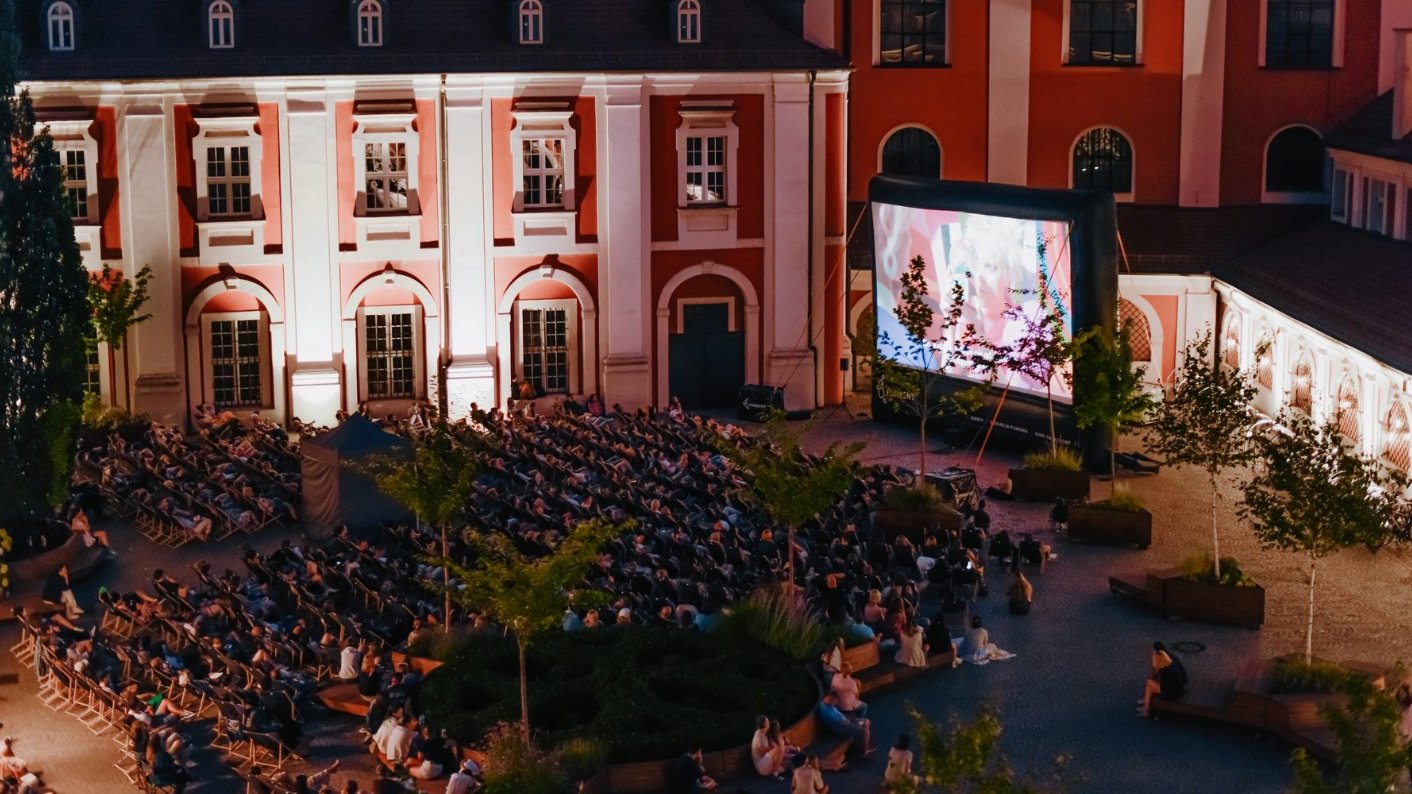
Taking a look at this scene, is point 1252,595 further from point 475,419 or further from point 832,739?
point 475,419

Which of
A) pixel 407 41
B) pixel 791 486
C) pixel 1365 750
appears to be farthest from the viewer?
pixel 407 41

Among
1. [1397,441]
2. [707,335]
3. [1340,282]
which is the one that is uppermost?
[1340,282]

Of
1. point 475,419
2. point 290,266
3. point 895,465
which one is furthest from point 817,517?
point 290,266

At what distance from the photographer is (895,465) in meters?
45.8

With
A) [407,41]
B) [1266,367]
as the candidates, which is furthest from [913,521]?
[407,41]

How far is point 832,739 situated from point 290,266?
2233cm

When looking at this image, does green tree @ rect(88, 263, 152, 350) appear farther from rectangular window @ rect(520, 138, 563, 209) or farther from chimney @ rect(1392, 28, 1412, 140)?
chimney @ rect(1392, 28, 1412, 140)

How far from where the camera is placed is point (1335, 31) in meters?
52.7

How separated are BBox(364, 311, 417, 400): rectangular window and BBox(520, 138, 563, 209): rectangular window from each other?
3.49 metres

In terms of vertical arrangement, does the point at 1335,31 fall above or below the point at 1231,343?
above

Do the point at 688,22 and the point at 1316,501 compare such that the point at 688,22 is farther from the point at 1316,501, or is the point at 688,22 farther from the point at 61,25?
the point at 1316,501

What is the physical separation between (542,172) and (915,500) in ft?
44.4

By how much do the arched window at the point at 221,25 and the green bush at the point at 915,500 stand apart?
17.2 meters

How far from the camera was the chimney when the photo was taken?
4706 centimetres
